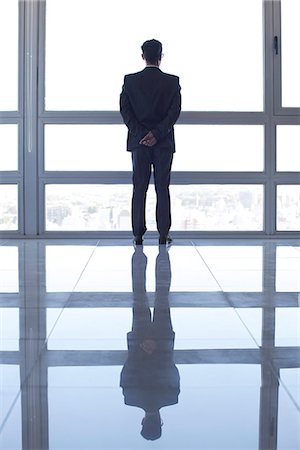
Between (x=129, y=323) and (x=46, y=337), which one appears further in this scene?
(x=129, y=323)

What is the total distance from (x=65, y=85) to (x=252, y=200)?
6.15ft

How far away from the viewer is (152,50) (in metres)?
4.60

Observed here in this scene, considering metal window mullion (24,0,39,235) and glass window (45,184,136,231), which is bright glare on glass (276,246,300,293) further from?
metal window mullion (24,0,39,235)

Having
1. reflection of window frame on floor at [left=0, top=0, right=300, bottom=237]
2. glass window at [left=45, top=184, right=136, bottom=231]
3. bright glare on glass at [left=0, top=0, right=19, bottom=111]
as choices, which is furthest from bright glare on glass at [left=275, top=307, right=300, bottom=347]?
bright glare on glass at [left=0, top=0, right=19, bottom=111]


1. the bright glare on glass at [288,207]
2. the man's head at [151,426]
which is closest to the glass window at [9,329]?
the man's head at [151,426]

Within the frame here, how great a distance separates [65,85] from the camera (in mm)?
5582

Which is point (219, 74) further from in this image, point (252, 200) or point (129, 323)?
point (129, 323)

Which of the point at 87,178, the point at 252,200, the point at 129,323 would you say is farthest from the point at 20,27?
the point at 129,323

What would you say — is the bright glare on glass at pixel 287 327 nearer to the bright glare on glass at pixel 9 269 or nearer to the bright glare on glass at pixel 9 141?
the bright glare on glass at pixel 9 269

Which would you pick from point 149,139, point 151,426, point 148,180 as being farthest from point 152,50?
point 151,426

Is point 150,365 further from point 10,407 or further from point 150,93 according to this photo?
point 150,93

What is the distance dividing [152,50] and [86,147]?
128cm

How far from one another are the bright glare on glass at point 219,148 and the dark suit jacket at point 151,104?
0.95 m

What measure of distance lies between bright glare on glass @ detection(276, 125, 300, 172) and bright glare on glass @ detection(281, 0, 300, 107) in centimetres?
21
